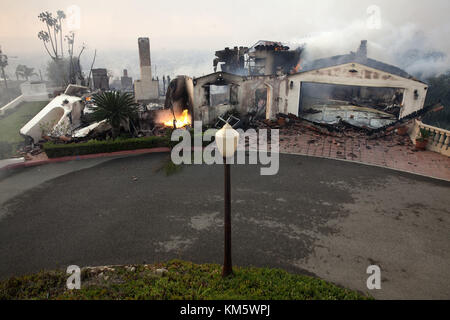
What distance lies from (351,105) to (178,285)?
21984 mm

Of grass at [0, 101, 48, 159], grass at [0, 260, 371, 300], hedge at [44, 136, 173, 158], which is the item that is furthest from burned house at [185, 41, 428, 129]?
grass at [0, 260, 371, 300]

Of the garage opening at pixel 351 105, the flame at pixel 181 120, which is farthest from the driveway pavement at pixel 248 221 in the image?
the garage opening at pixel 351 105

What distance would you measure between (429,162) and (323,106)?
34.2 feet

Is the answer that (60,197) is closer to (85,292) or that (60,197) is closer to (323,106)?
(85,292)

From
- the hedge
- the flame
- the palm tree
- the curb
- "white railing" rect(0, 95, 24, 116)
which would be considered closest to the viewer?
the curb

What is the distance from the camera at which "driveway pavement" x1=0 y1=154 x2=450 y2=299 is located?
745 cm

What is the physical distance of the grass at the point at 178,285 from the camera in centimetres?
579

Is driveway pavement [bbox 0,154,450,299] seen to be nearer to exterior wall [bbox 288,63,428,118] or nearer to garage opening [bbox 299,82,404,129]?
exterior wall [bbox 288,63,428,118]

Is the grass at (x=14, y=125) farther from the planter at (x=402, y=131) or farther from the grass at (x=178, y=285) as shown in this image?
the planter at (x=402, y=131)

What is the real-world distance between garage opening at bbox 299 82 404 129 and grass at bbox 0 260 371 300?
1596cm

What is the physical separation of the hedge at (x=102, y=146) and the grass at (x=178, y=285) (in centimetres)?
1001

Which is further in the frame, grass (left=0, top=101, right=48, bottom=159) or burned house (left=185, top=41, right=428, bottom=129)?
burned house (left=185, top=41, right=428, bottom=129)

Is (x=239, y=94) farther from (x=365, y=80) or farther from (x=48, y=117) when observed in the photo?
(x=48, y=117)
